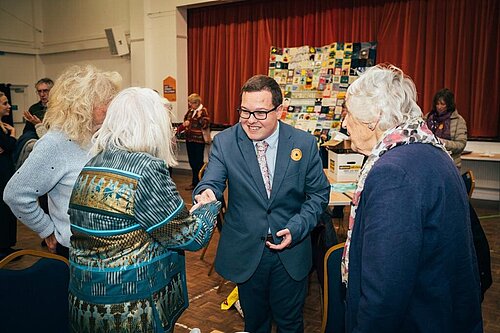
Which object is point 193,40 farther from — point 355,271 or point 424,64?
point 355,271

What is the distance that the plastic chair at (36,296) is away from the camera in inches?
61.2

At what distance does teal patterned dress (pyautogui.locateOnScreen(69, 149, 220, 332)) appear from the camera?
4.80 ft

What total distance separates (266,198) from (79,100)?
3.16 ft

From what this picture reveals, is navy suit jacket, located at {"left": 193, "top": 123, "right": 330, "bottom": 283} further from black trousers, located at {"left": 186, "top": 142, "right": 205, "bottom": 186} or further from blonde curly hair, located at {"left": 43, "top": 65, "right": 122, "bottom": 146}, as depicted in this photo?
black trousers, located at {"left": 186, "top": 142, "right": 205, "bottom": 186}

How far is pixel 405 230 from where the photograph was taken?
1216mm

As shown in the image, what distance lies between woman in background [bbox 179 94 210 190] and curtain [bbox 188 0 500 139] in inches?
42.8

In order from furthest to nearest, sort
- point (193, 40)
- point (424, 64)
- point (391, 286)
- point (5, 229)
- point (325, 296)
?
point (193, 40) < point (424, 64) < point (5, 229) < point (325, 296) < point (391, 286)

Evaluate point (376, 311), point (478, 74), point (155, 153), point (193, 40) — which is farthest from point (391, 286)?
point (193, 40)

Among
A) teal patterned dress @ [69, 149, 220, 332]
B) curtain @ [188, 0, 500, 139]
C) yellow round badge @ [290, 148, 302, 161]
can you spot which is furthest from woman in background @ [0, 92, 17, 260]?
curtain @ [188, 0, 500, 139]

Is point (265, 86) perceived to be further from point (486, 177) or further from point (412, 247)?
point (486, 177)

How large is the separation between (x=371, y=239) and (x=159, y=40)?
910 centimetres

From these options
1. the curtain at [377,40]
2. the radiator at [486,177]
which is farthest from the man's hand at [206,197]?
the curtain at [377,40]

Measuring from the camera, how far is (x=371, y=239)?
4.12ft

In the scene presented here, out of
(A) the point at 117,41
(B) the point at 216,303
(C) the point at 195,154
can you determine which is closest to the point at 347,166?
(B) the point at 216,303
